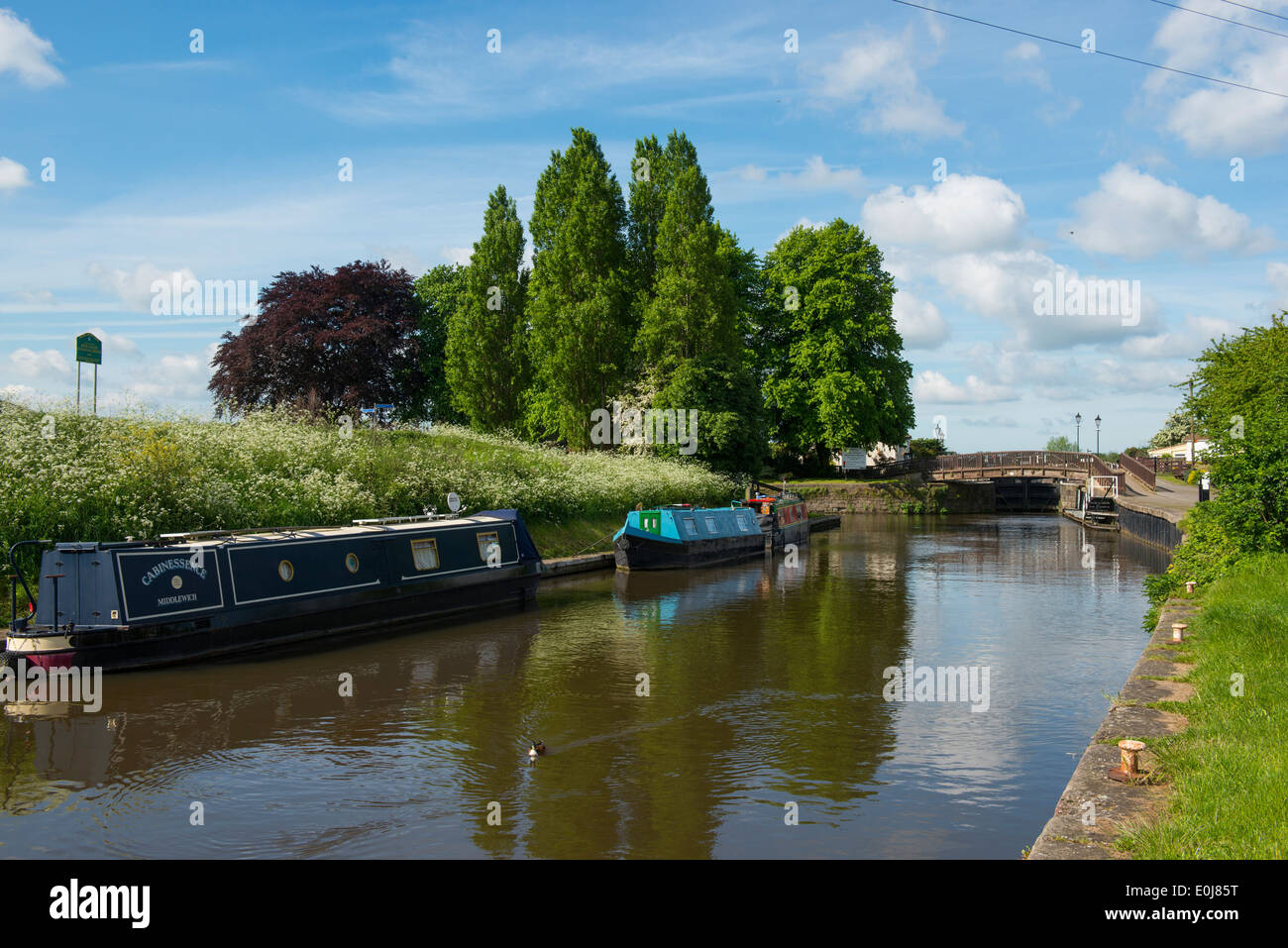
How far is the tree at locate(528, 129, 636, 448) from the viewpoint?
38.8 m

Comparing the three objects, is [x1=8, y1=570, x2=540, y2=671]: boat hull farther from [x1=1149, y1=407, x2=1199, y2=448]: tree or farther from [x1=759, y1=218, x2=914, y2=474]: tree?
[x1=1149, y1=407, x2=1199, y2=448]: tree

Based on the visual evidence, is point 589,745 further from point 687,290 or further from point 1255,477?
point 687,290

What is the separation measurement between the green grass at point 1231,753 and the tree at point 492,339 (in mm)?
35124

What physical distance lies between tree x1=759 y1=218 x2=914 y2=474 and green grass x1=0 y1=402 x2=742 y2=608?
23959 millimetres

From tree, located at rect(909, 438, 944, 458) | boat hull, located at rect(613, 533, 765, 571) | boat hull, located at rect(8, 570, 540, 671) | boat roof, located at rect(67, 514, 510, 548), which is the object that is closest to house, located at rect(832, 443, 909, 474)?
tree, located at rect(909, 438, 944, 458)

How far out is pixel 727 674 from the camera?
42.5ft

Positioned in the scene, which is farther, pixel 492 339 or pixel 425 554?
pixel 492 339

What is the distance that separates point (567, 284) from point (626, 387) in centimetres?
503

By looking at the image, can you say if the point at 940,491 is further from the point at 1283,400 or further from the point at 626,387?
the point at 1283,400

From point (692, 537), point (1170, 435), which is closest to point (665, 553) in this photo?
point (692, 537)

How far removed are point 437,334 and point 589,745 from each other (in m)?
45.7

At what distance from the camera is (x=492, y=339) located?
43188 mm

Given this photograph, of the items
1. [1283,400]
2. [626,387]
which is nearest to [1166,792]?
[1283,400]

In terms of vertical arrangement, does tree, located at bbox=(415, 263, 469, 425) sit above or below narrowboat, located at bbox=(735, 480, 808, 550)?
above
